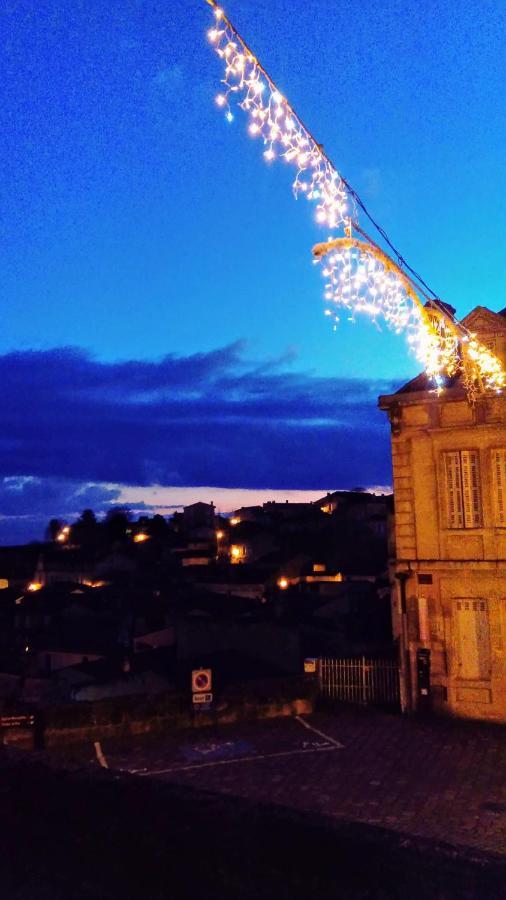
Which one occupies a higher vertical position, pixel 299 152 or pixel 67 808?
pixel 299 152

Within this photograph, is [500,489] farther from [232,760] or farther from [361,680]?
[232,760]

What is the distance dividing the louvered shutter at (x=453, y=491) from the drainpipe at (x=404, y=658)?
182 centimetres

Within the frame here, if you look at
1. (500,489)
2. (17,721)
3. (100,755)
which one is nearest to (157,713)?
(100,755)

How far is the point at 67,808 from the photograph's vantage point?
7.56m

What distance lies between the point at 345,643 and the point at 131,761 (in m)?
20.5

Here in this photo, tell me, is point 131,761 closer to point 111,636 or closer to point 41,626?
point 111,636

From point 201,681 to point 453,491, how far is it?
7.95 meters

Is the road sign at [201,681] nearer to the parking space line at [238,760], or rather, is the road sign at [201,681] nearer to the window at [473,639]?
the parking space line at [238,760]

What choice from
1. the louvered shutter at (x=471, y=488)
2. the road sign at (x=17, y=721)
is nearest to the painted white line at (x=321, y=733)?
the louvered shutter at (x=471, y=488)

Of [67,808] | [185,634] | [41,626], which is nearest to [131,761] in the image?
[67,808]

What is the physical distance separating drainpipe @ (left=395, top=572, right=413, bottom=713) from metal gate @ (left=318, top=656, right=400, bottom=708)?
80 cm

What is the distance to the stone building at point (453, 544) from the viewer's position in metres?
18.1

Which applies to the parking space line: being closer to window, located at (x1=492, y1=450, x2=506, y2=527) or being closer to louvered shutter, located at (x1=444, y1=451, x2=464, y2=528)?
louvered shutter, located at (x1=444, y1=451, x2=464, y2=528)


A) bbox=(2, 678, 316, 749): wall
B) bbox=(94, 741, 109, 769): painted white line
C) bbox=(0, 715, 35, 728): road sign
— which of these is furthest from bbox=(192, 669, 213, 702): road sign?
bbox=(0, 715, 35, 728): road sign
